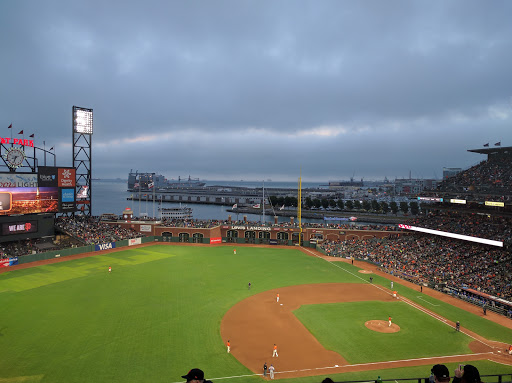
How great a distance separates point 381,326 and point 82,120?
59.7 meters

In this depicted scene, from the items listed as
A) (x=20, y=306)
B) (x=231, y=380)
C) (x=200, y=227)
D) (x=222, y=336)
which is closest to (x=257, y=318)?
(x=222, y=336)

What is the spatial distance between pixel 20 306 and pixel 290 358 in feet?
80.8

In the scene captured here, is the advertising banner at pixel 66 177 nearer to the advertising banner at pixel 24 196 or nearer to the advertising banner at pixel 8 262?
the advertising banner at pixel 24 196

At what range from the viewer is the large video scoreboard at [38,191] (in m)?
46.6

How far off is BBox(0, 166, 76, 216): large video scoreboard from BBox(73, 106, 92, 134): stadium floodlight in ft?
33.0

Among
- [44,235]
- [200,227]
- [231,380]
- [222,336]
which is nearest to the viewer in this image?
[231,380]

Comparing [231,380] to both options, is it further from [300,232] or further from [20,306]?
[300,232]

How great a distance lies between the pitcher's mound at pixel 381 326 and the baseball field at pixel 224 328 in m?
0.09

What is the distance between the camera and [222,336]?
2473cm

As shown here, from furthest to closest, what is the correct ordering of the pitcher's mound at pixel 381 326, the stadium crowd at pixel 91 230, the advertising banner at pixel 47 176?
the stadium crowd at pixel 91 230
the advertising banner at pixel 47 176
the pitcher's mound at pixel 381 326

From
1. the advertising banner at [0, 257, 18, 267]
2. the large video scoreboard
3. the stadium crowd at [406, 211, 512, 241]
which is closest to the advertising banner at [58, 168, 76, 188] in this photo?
the large video scoreboard

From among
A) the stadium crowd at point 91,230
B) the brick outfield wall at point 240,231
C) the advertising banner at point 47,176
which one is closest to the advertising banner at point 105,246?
the stadium crowd at point 91,230

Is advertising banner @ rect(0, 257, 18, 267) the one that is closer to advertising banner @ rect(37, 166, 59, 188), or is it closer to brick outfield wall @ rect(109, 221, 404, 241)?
advertising banner @ rect(37, 166, 59, 188)

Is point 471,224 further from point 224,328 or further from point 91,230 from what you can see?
point 91,230
